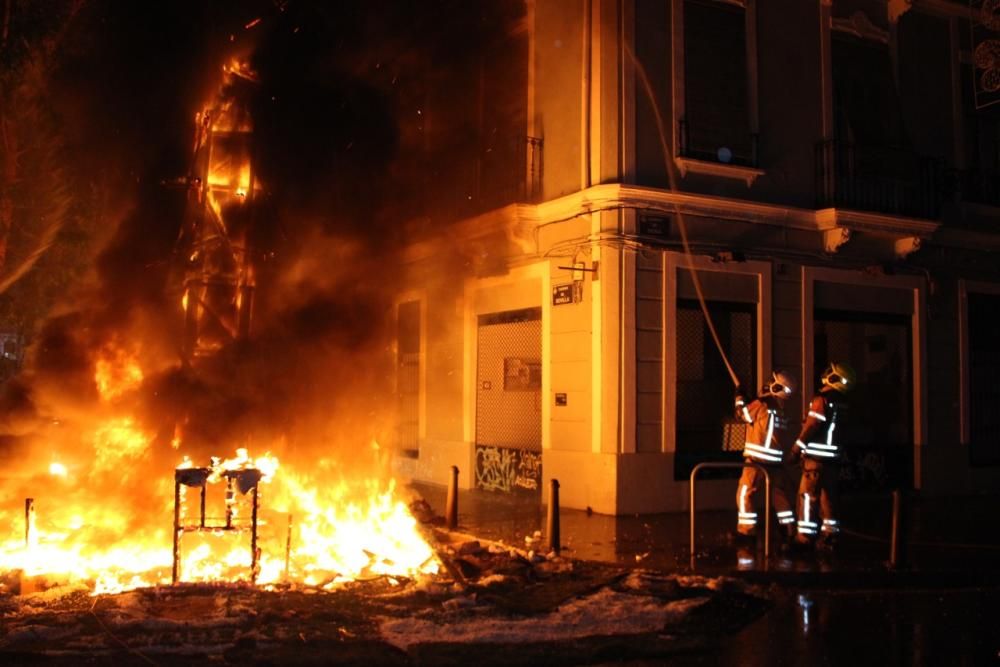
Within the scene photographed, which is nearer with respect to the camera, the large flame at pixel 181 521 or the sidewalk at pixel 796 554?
the large flame at pixel 181 521

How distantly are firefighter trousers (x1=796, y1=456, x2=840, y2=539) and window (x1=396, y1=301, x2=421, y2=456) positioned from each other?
27.9ft

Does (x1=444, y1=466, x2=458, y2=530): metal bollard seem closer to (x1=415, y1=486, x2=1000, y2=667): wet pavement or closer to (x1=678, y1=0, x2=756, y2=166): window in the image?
(x1=415, y1=486, x2=1000, y2=667): wet pavement

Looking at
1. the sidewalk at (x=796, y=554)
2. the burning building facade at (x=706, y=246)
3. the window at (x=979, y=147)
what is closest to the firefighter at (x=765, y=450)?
the sidewalk at (x=796, y=554)

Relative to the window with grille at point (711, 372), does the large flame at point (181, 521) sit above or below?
below

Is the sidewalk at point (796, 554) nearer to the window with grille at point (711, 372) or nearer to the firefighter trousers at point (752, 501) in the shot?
the firefighter trousers at point (752, 501)

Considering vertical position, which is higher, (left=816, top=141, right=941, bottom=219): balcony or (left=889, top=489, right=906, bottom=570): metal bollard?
(left=816, top=141, right=941, bottom=219): balcony

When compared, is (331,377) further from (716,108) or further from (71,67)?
(71,67)

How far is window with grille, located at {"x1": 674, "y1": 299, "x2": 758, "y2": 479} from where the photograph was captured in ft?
40.8

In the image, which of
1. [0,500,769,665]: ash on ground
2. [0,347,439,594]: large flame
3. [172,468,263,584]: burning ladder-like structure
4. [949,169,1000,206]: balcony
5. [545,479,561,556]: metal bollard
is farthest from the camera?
[949,169,1000,206]: balcony

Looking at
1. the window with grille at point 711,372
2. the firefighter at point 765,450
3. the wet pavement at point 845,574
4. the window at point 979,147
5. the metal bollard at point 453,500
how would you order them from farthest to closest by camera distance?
the window at point 979,147
the window with grille at point 711,372
the metal bollard at point 453,500
the firefighter at point 765,450
the wet pavement at point 845,574

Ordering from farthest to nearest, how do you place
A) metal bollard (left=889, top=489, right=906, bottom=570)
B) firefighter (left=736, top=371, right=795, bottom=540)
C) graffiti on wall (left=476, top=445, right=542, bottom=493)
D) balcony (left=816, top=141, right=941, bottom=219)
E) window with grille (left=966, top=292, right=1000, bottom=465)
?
1. window with grille (left=966, top=292, right=1000, bottom=465)
2. graffiti on wall (left=476, top=445, right=542, bottom=493)
3. balcony (left=816, top=141, right=941, bottom=219)
4. firefighter (left=736, top=371, right=795, bottom=540)
5. metal bollard (left=889, top=489, right=906, bottom=570)

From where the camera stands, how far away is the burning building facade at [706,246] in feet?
38.8

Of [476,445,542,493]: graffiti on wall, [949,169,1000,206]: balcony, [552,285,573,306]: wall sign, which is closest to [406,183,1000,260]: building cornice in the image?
[949,169,1000,206]: balcony

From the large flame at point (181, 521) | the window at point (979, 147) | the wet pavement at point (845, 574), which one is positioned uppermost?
the window at point (979, 147)
